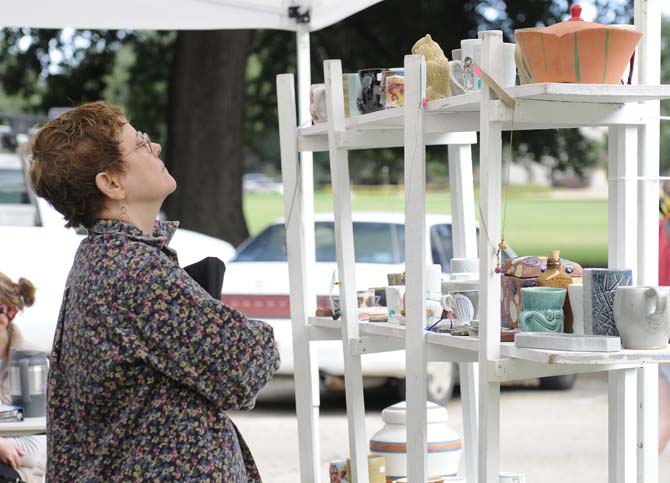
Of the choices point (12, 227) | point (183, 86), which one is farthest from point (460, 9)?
point (12, 227)

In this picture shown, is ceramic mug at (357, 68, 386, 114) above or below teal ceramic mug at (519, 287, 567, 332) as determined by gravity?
above

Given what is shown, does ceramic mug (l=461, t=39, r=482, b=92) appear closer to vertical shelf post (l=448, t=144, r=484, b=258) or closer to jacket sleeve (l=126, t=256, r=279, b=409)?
jacket sleeve (l=126, t=256, r=279, b=409)

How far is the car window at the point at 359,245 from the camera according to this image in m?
8.31

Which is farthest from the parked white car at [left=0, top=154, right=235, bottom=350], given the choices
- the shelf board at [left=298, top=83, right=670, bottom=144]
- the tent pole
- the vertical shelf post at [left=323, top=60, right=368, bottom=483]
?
the shelf board at [left=298, top=83, right=670, bottom=144]

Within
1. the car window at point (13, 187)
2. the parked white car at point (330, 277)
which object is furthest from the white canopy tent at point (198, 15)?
the car window at point (13, 187)

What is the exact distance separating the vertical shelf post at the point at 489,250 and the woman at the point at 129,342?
2.16 ft

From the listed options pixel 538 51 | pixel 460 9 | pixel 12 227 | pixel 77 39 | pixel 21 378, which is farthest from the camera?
pixel 77 39

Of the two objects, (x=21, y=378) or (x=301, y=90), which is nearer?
(x=21, y=378)

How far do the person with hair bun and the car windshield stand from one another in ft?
10.8

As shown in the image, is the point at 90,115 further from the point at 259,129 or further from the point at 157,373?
the point at 259,129

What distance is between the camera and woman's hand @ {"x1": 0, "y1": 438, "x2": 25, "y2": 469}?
14.3ft

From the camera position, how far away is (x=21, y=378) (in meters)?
4.47

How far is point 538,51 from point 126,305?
1.20m

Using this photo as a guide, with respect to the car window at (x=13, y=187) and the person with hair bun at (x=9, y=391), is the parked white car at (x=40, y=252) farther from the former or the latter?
the person with hair bun at (x=9, y=391)
